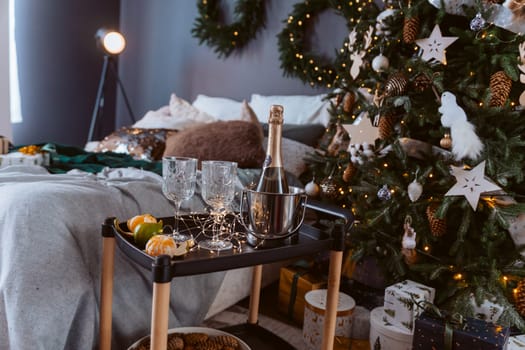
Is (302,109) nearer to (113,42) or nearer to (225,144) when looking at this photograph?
(225,144)

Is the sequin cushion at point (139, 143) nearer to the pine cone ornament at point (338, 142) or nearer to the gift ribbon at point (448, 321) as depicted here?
the pine cone ornament at point (338, 142)

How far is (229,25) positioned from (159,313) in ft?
9.19

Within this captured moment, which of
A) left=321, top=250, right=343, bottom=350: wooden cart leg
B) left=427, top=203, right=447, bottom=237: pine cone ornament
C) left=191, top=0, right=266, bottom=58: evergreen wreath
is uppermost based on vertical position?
left=191, top=0, right=266, bottom=58: evergreen wreath

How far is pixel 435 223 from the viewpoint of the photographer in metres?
1.55

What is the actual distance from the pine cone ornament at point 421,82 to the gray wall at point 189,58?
45.5 inches

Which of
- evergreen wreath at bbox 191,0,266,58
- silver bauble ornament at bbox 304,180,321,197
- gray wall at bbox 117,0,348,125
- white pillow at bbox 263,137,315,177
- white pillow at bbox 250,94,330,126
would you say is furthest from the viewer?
evergreen wreath at bbox 191,0,266,58

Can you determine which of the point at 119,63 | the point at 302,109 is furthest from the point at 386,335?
the point at 119,63

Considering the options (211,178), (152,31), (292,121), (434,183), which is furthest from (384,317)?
(152,31)

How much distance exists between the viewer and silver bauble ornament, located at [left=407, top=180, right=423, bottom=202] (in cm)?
155

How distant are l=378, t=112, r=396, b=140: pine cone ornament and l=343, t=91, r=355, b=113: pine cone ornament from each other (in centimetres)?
31

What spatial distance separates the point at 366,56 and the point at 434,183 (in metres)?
0.70

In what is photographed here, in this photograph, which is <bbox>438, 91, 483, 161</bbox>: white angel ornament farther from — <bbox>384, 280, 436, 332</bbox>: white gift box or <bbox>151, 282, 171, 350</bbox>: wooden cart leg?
<bbox>151, 282, 171, 350</bbox>: wooden cart leg

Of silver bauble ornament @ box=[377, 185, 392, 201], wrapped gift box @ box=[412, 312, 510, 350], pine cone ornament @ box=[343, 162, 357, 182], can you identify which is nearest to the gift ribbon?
wrapped gift box @ box=[412, 312, 510, 350]

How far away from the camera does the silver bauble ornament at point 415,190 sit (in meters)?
1.55
